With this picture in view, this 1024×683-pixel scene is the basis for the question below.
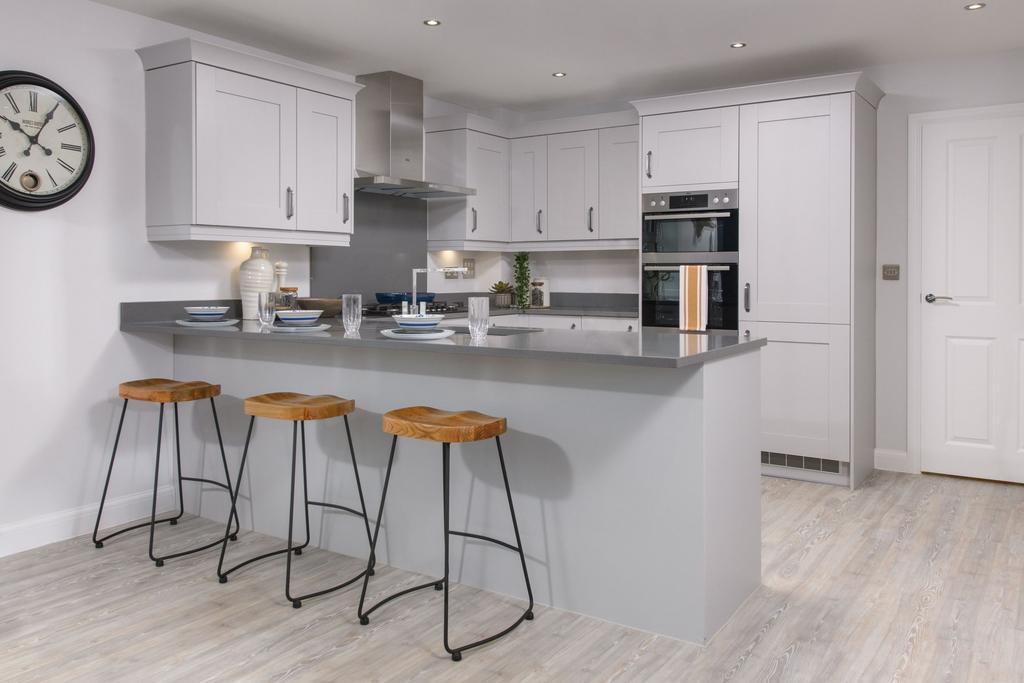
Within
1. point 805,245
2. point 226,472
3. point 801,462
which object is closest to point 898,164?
point 805,245

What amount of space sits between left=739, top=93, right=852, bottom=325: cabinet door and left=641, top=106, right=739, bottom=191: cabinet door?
0.09 metres

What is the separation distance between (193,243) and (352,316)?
4.16 feet

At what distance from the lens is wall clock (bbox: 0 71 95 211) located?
3.38m

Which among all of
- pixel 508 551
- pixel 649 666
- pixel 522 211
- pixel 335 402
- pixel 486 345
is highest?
pixel 522 211

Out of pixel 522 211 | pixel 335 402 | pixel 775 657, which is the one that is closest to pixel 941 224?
pixel 522 211

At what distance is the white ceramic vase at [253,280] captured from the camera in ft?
13.8

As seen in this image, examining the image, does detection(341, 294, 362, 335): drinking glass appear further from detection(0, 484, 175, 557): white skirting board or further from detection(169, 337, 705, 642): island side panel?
detection(0, 484, 175, 557): white skirting board

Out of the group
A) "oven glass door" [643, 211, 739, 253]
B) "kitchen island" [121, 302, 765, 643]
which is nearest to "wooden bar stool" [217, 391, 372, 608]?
"kitchen island" [121, 302, 765, 643]

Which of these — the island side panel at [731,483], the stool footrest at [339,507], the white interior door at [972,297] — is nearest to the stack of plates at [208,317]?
the stool footrest at [339,507]

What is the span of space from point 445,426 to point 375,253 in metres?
2.98

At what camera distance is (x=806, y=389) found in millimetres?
4668

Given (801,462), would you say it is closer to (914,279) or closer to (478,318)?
(914,279)

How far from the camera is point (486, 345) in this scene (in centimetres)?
279

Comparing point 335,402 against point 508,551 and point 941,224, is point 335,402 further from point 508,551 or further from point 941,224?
point 941,224
